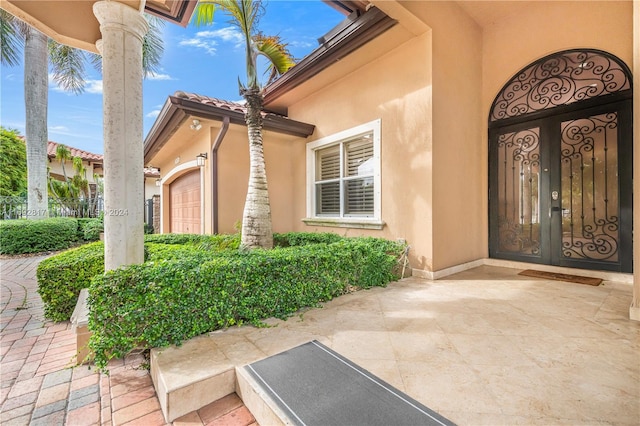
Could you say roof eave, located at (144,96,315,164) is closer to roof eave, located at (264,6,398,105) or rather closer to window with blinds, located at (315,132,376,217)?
window with blinds, located at (315,132,376,217)

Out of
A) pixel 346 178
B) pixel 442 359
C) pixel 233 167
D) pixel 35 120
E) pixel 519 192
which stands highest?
pixel 35 120

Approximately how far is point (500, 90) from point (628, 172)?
2428 millimetres

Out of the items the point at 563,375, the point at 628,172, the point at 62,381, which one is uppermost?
the point at 628,172

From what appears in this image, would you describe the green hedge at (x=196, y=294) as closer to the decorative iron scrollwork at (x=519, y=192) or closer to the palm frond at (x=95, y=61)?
the decorative iron scrollwork at (x=519, y=192)

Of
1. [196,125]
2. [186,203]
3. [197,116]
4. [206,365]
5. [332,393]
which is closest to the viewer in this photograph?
[332,393]

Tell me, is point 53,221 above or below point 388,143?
below

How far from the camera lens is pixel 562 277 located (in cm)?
431

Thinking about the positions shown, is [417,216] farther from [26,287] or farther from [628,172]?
Result: [26,287]

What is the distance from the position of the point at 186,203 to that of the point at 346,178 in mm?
5099

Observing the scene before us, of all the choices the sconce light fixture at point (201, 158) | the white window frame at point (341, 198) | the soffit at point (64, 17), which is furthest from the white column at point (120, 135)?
the white window frame at point (341, 198)

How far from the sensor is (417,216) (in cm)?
459

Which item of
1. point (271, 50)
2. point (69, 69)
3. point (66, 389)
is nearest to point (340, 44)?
point (271, 50)

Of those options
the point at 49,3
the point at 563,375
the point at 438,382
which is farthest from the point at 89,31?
the point at 563,375

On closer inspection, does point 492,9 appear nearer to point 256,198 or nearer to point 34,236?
point 256,198
